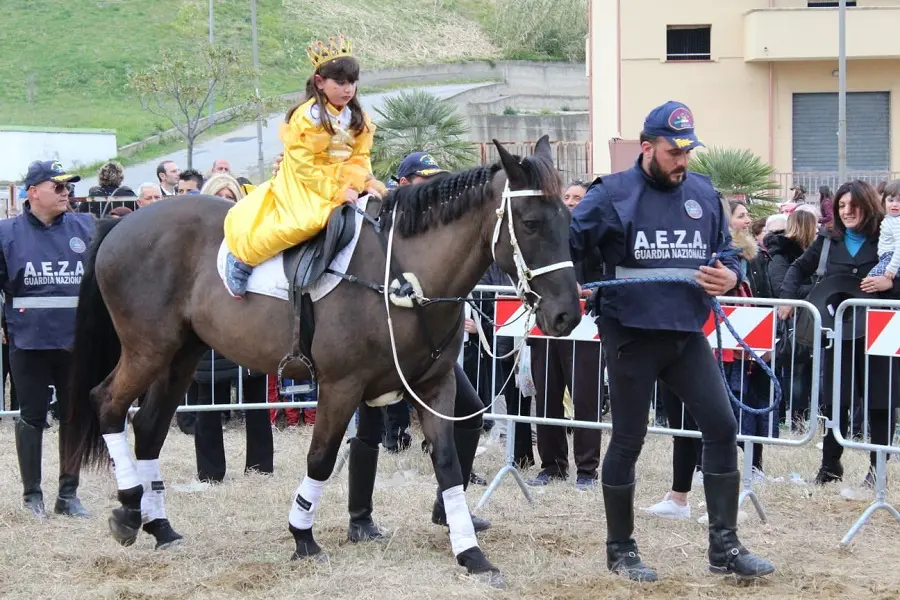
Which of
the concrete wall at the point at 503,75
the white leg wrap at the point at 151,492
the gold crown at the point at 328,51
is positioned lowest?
the white leg wrap at the point at 151,492

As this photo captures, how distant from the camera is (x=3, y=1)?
5128 cm

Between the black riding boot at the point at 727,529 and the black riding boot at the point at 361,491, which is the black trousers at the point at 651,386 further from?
the black riding boot at the point at 361,491

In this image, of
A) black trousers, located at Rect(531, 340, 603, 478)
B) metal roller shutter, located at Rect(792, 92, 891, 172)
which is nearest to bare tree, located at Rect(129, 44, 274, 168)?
metal roller shutter, located at Rect(792, 92, 891, 172)

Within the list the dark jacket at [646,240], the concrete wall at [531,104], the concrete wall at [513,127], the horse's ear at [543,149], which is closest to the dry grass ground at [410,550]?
the dark jacket at [646,240]

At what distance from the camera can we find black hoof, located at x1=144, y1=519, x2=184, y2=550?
649 centimetres

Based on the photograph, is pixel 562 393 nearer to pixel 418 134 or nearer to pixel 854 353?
pixel 854 353

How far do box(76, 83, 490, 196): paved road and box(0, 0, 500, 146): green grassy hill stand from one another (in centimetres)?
244

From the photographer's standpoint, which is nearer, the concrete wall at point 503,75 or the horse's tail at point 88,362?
the horse's tail at point 88,362

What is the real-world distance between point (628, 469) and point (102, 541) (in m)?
3.18

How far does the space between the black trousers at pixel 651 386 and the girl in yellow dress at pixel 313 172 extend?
156 cm

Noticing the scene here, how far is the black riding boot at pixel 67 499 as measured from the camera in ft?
23.9

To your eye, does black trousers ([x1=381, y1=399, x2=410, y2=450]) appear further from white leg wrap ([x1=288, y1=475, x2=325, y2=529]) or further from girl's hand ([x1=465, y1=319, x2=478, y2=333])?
white leg wrap ([x1=288, y1=475, x2=325, y2=529])

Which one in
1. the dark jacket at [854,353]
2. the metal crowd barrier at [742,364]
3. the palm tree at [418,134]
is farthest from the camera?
the palm tree at [418,134]

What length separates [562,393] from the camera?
328 inches
